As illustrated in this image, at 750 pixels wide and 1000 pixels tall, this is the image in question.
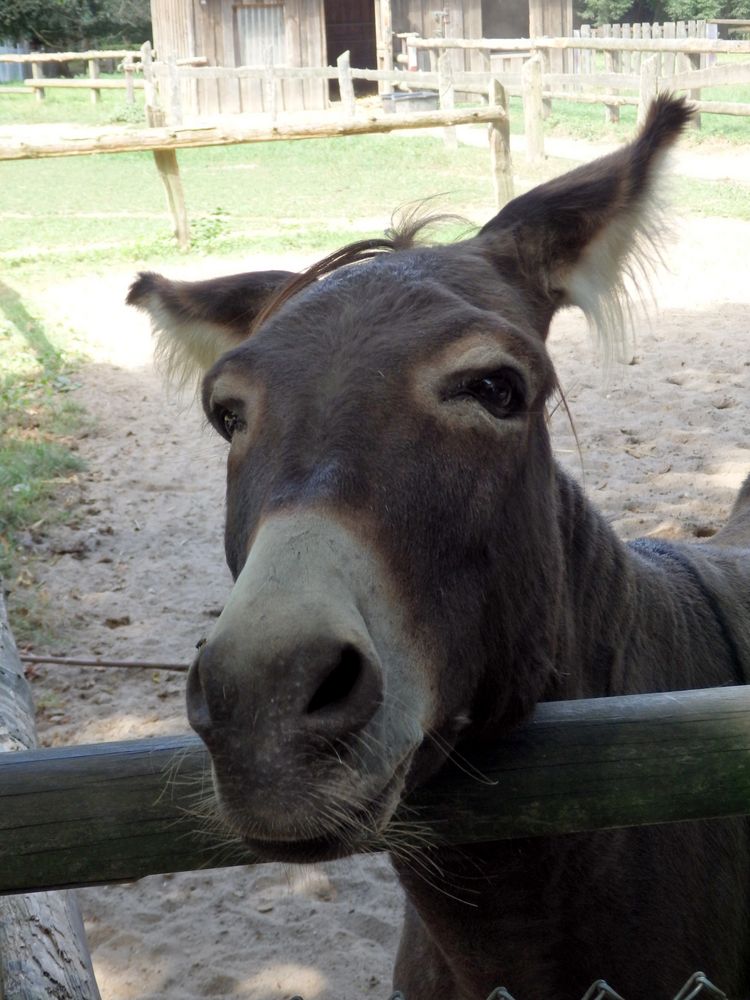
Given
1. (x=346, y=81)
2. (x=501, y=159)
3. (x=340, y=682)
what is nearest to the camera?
(x=340, y=682)

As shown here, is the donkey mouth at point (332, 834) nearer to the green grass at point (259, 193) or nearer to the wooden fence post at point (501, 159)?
the green grass at point (259, 193)

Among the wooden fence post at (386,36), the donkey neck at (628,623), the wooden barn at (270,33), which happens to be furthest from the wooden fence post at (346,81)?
the donkey neck at (628,623)

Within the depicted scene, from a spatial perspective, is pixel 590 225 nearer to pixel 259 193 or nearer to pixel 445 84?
pixel 259 193

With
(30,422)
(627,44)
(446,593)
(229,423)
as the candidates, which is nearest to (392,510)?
(446,593)

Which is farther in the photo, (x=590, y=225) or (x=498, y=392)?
(x=590, y=225)

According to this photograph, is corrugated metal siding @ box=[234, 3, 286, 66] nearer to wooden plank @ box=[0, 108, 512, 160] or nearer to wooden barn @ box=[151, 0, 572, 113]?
wooden barn @ box=[151, 0, 572, 113]

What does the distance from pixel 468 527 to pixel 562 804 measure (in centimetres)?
51

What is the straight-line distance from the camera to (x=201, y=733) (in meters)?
1.47

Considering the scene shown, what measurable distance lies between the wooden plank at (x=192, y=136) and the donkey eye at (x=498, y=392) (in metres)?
12.4

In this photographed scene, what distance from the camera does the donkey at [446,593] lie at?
1.44 metres

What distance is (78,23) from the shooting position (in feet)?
141

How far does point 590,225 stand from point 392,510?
3.38 ft

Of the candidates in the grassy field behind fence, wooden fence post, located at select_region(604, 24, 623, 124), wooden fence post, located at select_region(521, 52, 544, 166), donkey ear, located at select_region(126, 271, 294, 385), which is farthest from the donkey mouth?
wooden fence post, located at select_region(604, 24, 623, 124)

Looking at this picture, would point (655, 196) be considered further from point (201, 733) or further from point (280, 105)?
point (280, 105)
